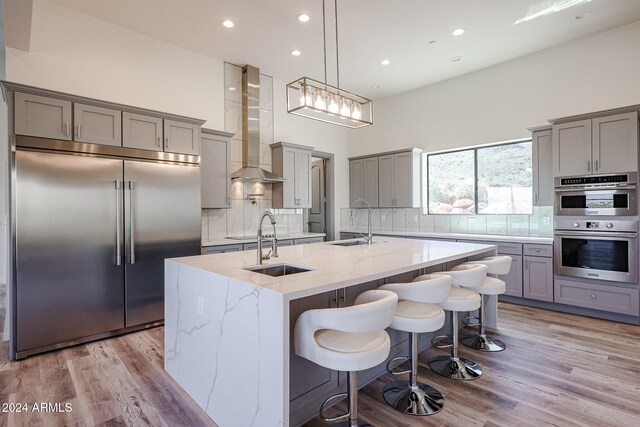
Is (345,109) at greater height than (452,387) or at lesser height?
greater

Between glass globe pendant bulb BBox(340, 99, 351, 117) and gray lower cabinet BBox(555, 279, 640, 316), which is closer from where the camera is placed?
glass globe pendant bulb BBox(340, 99, 351, 117)

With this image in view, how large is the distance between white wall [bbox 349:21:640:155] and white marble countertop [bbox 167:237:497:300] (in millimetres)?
2570

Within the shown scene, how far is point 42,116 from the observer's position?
304 cm

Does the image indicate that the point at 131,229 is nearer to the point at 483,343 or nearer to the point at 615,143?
the point at 483,343

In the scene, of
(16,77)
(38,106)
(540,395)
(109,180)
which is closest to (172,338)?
(109,180)

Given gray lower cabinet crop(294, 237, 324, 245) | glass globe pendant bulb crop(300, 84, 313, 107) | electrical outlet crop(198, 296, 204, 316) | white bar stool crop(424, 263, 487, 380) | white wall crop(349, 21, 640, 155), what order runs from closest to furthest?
electrical outlet crop(198, 296, 204, 316) → white bar stool crop(424, 263, 487, 380) → glass globe pendant bulb crop(300, 84, 313, 107) → white wall crop(349, 21, 640, 155) → gray lower cabinet crop(294, 237, 324, 245)

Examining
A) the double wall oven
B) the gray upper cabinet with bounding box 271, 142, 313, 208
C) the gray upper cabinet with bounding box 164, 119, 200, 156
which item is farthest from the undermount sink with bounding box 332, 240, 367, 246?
the double wall oven

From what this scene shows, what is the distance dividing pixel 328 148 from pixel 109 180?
411cm

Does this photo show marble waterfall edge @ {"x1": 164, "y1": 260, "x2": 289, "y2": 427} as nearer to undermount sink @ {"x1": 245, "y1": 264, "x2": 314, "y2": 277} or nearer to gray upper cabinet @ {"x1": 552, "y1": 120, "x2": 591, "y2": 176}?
undermount sink @ {"x1": 245, "y1": 264, "x2": 314, "y2": 277}

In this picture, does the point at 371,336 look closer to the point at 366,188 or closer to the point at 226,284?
the point at 226,284

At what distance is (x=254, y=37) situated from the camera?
4.29 meters

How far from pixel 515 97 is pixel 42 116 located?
5760 millimetres

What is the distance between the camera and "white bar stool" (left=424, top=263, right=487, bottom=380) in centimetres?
253

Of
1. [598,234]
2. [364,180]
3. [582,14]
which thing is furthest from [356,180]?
[582,14]
